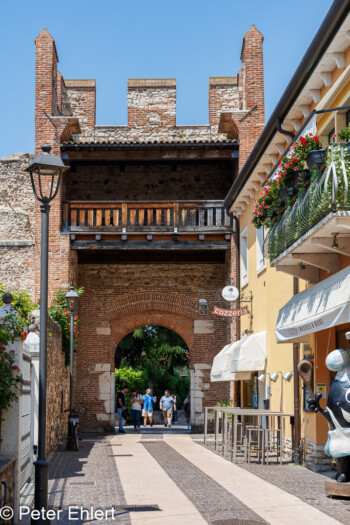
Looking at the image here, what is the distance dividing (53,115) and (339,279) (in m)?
15.2

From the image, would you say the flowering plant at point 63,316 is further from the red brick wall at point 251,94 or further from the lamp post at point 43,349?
the lamp post at point 43,349

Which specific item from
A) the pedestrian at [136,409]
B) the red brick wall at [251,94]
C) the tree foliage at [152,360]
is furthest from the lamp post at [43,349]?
the tree foliage at [152,360]

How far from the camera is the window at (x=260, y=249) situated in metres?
17.3

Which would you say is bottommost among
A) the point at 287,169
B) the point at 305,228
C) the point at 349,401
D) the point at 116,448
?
the point at 116,448

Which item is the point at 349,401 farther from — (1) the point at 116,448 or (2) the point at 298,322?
(1) the point at 116,448

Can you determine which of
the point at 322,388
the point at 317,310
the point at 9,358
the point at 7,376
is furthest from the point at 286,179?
the point at 7,376

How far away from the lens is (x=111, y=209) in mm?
21844

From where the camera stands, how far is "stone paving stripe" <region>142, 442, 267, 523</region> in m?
8.22

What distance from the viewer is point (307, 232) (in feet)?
34.2

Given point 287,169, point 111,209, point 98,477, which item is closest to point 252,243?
point 111,209

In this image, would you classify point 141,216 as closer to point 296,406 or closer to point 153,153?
point 153,153

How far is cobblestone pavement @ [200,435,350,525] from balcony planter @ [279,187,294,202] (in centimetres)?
443

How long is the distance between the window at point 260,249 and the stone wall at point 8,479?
35.0ft

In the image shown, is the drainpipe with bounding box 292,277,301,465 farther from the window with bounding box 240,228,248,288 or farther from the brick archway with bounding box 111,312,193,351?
the brick archway with bounding box 111,312,193,351
